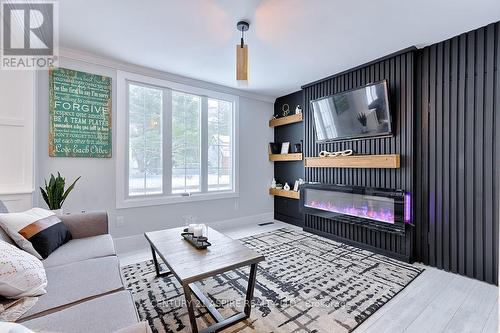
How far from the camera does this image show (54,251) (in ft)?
5.83

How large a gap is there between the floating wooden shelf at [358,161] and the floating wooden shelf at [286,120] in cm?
79

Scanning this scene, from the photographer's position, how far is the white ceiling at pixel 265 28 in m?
1.93

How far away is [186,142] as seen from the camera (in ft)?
11.9

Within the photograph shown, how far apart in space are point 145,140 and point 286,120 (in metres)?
2.42

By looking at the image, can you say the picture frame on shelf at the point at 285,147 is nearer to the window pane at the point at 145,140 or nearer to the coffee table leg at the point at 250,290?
the window pane at the point at 145,140

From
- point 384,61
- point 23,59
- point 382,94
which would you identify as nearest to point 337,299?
point 382,94

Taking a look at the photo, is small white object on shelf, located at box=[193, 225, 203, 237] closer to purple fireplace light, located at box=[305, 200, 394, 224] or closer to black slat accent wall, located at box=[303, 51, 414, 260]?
purple fireplace light, located at box=[305, 200, 394, 224]

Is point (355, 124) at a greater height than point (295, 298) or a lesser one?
greater

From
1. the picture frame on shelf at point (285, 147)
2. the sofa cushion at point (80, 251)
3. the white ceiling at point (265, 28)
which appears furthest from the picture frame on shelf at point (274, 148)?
the sofa cushion at point (80, 251)

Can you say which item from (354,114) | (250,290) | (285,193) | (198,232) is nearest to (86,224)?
(198,232)

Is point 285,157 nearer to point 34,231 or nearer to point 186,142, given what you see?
point 186,142

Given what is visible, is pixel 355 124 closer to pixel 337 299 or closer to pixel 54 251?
pixel 337 299

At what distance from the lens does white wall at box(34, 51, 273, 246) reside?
2.63m

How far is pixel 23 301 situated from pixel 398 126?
3.49 m
